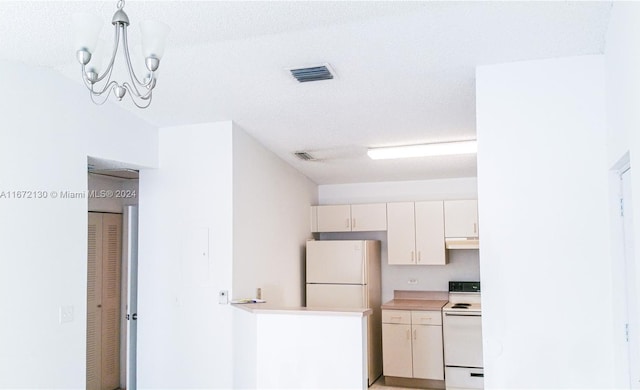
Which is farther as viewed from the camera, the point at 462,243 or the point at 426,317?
the point at 462,243

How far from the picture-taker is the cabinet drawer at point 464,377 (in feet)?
18.9

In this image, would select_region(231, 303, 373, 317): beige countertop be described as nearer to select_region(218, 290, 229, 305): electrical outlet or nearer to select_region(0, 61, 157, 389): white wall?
select_region(218, 290, 229, 305): electrical outlet

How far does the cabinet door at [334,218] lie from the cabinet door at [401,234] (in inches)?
20.1

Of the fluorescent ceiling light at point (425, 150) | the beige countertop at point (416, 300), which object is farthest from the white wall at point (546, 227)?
the beige countertop at point (416, 300)

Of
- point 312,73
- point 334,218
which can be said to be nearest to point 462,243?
point 334,218

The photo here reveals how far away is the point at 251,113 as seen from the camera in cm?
463

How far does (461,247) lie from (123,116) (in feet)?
11.9

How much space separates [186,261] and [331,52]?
2.26 meters

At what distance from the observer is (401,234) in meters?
6.49

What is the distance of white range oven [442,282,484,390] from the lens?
5773 millimetres

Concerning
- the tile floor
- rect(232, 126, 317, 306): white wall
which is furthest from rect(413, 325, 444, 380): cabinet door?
rect(232, 126, 317, 306): white wall

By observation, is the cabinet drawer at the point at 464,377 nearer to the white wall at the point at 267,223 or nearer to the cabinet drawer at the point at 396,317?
the cabinet drawer at the point at 396,317

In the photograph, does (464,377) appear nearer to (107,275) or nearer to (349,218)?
(349,218)

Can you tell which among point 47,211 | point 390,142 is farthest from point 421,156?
point 47,211
